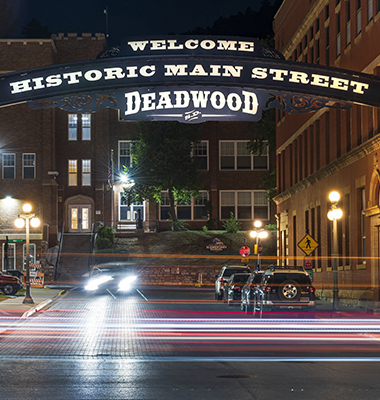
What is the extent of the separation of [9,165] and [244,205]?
67.4ft

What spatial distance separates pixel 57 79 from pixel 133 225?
51.7 metres

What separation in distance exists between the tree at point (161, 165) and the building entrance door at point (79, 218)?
5.13 metres

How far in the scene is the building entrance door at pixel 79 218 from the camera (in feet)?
227

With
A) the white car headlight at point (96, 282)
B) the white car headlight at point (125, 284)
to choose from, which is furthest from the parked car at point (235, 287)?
the white car headlight at point (96, 282)

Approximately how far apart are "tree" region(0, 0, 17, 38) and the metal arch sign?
273ft

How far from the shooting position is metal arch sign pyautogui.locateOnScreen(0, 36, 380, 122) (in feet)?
57.8

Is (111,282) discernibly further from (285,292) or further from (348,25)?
(285,292)

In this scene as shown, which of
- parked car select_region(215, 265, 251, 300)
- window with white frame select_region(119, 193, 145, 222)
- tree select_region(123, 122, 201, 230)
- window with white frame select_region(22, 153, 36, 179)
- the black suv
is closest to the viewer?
the black suv

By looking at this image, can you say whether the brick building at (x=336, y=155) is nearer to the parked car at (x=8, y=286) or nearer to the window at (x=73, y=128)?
the parked car at (x=8, y=286)

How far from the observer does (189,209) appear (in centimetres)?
7125

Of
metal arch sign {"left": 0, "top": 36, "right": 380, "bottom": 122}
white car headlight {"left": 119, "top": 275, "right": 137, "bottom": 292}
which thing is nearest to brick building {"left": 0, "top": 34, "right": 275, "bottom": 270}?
white car headlight {"left": 119, "top": 275, "right": 137, "bottom": 292}

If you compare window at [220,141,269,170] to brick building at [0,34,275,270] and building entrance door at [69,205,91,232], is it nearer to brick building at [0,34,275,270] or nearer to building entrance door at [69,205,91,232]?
brick building at [0,34,275,270]

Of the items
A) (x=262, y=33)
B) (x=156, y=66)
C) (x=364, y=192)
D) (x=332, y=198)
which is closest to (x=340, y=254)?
(x=364, y=192)

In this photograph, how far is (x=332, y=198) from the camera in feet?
96.9
